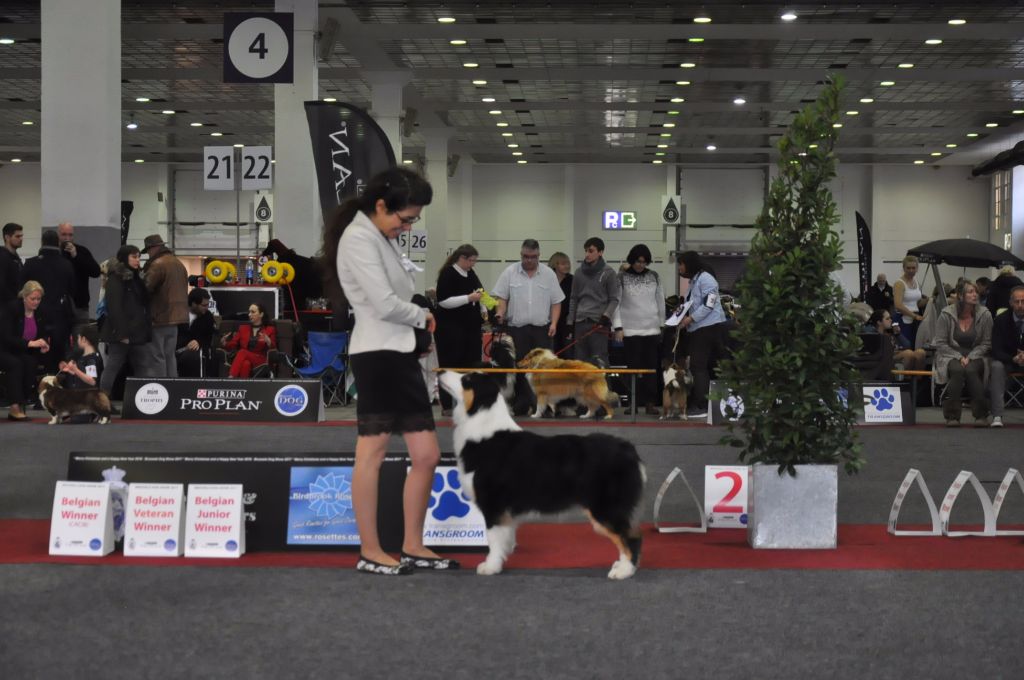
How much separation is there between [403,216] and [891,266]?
3047 cm

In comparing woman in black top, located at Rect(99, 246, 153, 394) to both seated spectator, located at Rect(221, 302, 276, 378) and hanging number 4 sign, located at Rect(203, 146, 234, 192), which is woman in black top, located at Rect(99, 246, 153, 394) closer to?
seated spectator, located at Rect(221, 302, 276, 378)

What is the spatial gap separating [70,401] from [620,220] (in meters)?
24.8

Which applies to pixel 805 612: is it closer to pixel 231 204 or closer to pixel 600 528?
pixel 600 528

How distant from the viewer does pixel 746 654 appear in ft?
12.0

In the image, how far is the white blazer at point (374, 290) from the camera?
4.68 metres

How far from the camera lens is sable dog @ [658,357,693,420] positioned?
11453mm

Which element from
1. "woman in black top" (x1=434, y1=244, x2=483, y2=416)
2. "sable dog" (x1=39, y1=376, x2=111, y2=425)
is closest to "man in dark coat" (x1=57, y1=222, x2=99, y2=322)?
"sable dog" (x1=39, y1=376, x2=111, y2=425)

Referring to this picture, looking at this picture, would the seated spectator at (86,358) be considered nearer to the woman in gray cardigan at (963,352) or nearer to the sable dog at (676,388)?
the sable dog at (676,388)

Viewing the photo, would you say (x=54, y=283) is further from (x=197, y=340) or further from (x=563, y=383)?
(x=563, y=383)

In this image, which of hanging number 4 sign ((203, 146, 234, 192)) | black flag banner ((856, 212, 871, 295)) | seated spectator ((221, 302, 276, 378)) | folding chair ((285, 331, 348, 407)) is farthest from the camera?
black flag banner ((856, 212, 871, 295))

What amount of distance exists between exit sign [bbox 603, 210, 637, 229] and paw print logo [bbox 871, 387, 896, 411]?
22.8m

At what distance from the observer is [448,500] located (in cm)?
534

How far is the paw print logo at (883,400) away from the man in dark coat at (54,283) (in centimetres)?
786

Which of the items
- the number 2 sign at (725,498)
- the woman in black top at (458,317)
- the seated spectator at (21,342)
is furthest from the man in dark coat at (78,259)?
the number 2 sign at (725,498)
